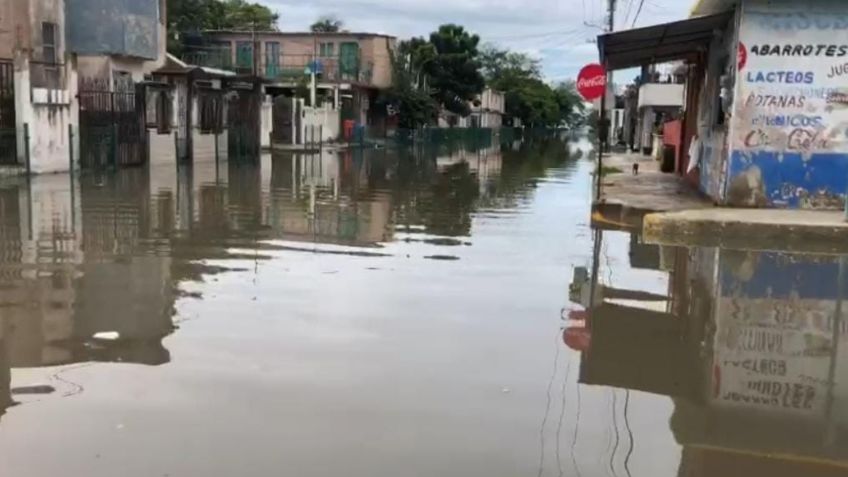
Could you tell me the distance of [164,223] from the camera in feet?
45.8

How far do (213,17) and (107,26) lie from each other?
134 ft

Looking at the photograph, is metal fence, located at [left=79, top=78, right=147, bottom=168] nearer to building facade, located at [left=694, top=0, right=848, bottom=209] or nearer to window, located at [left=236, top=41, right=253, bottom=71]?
building facade, located at [left=694, top=0, right=848, bottom=209]

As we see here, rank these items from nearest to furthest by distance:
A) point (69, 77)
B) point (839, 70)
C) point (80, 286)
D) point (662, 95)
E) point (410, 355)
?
point (410, 355) < point (80, 286) < point (839, 70) < point (69, 77) < point (662, 95)

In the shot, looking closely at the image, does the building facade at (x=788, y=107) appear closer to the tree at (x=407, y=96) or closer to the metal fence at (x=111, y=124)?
the metal fence at (x=111, y=124)

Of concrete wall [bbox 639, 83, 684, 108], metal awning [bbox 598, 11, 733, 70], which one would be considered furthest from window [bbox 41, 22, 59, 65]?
concrete wall [bbox 639, 83, 684, 108]

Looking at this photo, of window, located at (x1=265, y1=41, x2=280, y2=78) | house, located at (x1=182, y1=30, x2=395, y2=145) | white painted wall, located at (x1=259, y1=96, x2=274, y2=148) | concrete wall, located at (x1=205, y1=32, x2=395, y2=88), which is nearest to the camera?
white painted wall, located at (x1=259, y1=96, x2=274, y2=148)

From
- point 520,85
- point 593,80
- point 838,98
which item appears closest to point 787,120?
point 838,98

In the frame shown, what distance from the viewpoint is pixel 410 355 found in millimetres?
6629

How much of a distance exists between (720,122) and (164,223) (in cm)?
1013

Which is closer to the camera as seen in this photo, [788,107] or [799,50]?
[799,50]

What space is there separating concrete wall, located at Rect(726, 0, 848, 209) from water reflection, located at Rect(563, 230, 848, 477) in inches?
142

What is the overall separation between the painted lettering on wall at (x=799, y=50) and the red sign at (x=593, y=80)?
4360mm

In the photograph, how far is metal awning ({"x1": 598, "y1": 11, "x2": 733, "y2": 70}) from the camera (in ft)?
53.5

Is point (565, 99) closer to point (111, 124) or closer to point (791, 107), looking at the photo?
point (111, 124)
